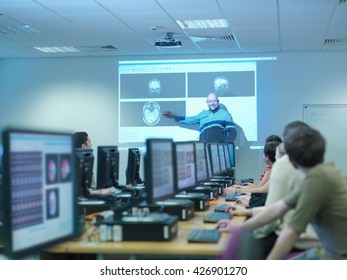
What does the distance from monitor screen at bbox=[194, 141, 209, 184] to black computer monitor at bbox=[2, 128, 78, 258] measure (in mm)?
1926

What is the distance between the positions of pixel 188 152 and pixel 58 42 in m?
4.66

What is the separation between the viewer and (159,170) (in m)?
2.85

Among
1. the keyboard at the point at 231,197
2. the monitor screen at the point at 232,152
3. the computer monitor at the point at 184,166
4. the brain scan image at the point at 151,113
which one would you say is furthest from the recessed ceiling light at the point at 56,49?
the computer monitor at the point at 184,166

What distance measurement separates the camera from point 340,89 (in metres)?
8.00

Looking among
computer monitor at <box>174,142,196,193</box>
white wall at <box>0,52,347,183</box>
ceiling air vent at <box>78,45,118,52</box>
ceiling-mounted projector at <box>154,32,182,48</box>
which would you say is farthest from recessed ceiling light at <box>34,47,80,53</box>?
computer monitor at <box>174,142,196,193</box>

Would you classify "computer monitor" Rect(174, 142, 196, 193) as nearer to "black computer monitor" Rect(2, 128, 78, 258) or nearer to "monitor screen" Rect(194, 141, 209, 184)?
"monitor screen" Rect(194, 141, 209, 184)

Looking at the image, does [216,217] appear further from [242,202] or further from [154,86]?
[154,86]

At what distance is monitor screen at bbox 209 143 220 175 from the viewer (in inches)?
194

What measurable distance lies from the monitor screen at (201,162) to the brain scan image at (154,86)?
4.20 meters

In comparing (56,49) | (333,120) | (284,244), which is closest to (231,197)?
(284,244)

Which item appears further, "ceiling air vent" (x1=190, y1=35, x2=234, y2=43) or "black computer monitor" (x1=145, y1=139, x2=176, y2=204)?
Result: "ceiling air vent" (x1=190, y1=35, x2=234, y2=43)

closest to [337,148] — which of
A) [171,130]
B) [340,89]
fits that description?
[340,89]

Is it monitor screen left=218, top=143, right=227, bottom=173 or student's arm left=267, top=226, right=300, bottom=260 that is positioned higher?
monitor screen left=218, top=143, right=227, bottom=173

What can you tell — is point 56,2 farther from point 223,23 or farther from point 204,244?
point 204,244
